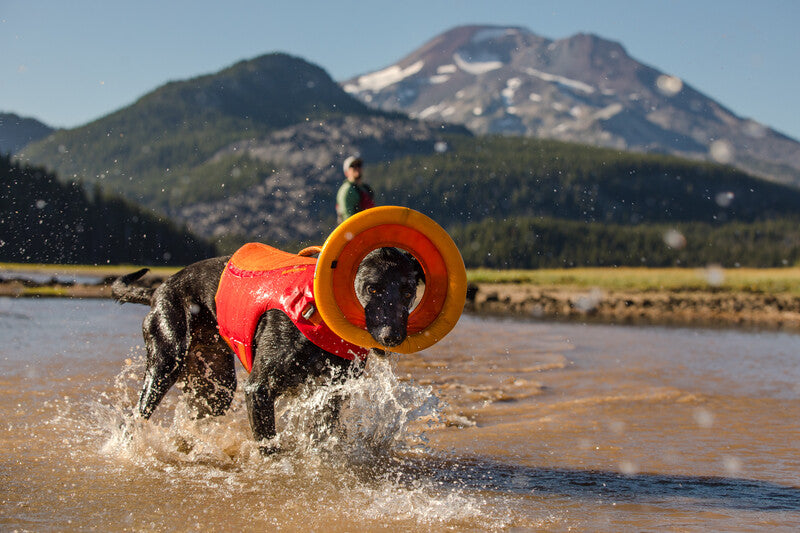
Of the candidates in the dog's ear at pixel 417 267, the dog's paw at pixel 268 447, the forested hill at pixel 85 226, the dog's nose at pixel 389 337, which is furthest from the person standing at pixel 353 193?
the forested hill at pixel 85 226

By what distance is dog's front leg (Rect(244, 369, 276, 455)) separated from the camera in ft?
15.1

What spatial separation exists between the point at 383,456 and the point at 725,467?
2983mm

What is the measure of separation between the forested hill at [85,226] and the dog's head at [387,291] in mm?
60470

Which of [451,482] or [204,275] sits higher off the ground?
[204,275]

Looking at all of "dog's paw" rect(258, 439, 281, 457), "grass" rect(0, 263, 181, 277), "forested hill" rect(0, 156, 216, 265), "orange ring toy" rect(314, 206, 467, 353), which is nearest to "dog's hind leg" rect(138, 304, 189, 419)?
"dog's paw" rect(258, 439, 281, 457)

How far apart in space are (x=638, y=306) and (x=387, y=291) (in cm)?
2526

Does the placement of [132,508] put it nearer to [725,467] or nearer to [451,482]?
[451,482]

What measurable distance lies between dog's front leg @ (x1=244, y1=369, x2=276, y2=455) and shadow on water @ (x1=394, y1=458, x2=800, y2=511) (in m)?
1.23

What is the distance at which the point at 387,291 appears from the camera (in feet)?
14.0

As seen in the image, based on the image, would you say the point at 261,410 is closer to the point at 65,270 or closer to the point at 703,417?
the point at 703,417

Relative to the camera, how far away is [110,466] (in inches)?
209

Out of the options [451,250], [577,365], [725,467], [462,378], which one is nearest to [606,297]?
[577,365]

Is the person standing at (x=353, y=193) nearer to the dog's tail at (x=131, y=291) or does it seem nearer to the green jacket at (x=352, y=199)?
the green jacket at (x=352, y=199)

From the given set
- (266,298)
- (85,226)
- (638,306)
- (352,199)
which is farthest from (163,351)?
(85,226)
